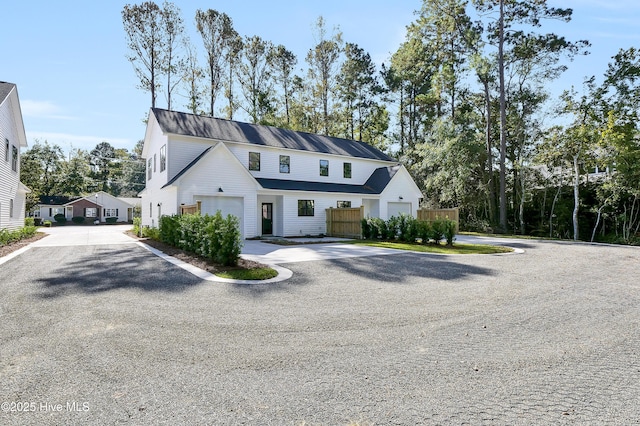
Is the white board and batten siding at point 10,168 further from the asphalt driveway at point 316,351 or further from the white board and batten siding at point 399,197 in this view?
the white board and batten siding at point 399,197

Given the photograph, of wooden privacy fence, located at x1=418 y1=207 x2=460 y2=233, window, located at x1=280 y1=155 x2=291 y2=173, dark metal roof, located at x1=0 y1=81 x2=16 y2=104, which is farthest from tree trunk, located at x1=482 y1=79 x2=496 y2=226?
dark metal roof, located at x1=0 y1=81 x2=16 y2=104

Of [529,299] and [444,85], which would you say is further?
[444,85]

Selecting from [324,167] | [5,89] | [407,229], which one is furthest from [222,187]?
[5,89]

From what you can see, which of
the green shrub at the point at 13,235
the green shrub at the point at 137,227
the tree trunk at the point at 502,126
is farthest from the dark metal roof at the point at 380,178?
the green shrub at the point at 13,235

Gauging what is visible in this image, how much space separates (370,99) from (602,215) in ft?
70.6

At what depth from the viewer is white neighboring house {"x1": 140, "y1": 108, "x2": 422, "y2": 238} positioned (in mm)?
17766

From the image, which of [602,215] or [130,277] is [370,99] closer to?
[602,215]

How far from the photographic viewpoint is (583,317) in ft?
17.5

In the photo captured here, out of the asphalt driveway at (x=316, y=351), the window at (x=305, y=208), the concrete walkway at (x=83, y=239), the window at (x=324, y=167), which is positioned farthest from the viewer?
the window at (x=324, y=167)

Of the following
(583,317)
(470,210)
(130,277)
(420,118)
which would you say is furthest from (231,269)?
(420,118)

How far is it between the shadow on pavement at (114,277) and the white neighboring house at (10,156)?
10.4 m

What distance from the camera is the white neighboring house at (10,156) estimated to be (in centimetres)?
1625

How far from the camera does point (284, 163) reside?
22266 millimetres

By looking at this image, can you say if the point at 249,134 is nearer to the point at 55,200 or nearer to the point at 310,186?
the point at 310,186
